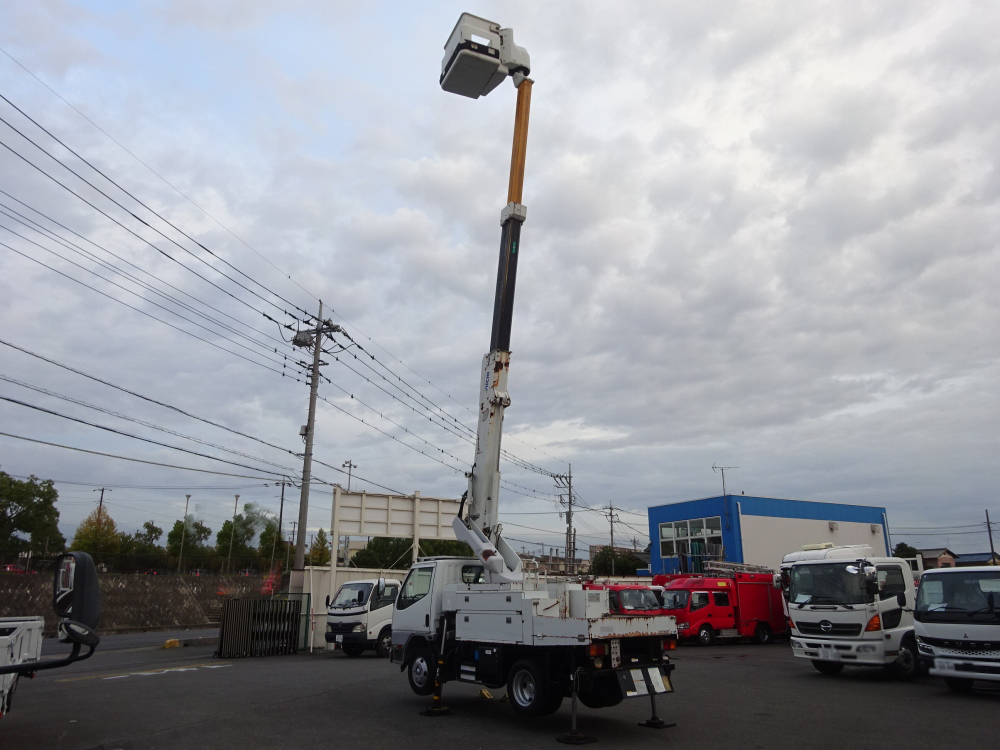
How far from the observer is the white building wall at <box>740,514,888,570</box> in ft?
134

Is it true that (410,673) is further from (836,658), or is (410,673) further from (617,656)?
(836,658)

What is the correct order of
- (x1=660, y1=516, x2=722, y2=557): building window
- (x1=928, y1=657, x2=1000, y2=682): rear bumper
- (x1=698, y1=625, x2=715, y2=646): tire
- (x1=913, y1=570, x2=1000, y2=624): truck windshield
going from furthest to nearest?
(x1=660, y1=516, x2=722, y2=557): building window → (x1=698, y1=625, x2=715, y2=646): tire → (x1=913, y1=570, x2=1000, y2=624): truck windshield → (x1=928, y1=657, x2=1000, y2=682): rear bumper

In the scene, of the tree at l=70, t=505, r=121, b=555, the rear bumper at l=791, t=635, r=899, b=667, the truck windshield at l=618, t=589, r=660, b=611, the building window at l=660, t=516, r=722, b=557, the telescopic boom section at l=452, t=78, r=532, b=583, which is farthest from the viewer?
the tree at l=70, t=505, r=121, b=555

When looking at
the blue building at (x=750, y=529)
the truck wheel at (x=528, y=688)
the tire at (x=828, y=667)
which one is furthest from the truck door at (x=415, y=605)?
the blue building at (x=750, y=529)

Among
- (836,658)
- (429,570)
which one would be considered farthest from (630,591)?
(429,570)

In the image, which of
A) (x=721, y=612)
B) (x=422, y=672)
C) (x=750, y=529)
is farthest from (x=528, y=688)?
(x=750, y=529)

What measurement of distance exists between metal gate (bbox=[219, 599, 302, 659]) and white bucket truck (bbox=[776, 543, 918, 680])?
13.8 metres

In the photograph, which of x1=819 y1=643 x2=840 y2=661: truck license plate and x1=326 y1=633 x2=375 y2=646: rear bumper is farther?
x1=326 y1=633 x2=375 y2=646: rear bumper

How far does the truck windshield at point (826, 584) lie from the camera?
13586 mm

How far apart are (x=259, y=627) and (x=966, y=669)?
55.3 ft

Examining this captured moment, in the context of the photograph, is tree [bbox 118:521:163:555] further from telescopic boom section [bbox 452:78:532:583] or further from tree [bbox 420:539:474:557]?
telescopic boom section [bbox 452:78:532:583]

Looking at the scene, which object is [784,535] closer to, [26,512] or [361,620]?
[361,620]

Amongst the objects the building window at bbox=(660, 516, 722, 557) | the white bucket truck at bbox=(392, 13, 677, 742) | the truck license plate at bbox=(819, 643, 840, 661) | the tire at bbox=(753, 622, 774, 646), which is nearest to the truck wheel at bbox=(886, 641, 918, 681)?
the truck license plate at bbox=(819, 643, 840, 661)

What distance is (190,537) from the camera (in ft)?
265
